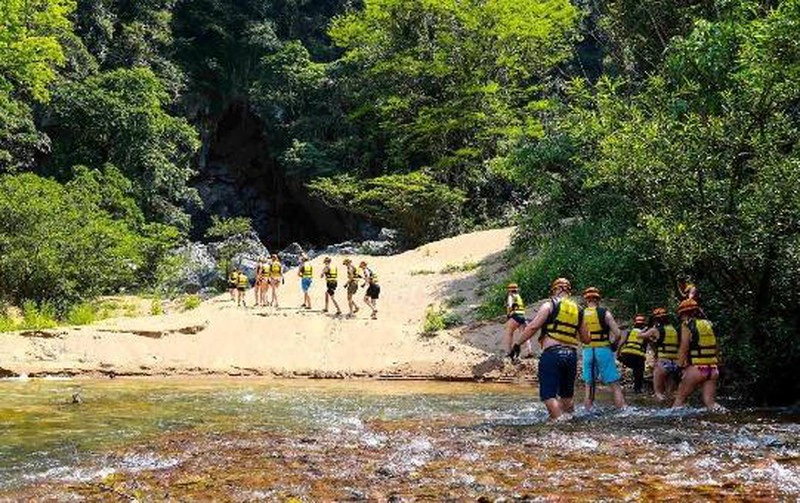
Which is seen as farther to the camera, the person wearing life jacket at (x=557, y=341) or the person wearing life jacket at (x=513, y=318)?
the person wearing life jacket at (x=513, y=318)

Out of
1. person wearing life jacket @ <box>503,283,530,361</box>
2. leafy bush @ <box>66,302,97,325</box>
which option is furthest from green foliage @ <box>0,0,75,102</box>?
person wearing life jacket @ <box>503,283,530,361</box>

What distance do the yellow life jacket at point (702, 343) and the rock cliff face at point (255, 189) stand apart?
3715 centimetres

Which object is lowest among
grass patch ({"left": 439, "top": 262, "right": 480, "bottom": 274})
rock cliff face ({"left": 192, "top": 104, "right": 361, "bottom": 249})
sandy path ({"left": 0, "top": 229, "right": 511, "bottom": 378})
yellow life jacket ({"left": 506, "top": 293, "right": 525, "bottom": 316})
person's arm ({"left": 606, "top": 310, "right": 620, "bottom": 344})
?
sandy path ({"left": 0, "top": 229, "right": 511, "bottom": 378})

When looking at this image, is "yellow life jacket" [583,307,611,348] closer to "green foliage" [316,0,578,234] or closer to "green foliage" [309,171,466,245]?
"green foliage" [309,171,466,245]

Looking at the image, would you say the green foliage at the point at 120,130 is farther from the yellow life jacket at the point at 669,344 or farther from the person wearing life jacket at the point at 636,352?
the yellow life jacket at the point at 669,344

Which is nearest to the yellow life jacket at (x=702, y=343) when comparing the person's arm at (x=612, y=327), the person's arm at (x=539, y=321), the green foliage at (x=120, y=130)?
the person's arm at (x=612, y=327)

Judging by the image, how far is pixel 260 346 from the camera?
1683cm

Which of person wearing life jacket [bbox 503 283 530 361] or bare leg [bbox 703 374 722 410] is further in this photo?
person wearing life jacket [bbox 503 283 530 361]

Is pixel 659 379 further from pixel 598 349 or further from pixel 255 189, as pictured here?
pixel 255 189

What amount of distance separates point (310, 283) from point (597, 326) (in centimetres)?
1256

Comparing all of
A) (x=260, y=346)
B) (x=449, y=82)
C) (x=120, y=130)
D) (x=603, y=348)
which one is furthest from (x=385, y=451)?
(x=449, y=82)

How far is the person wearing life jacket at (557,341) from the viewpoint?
7895 millimetres

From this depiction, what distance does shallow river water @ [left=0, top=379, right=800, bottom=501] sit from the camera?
5.24m

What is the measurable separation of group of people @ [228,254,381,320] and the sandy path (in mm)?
477
